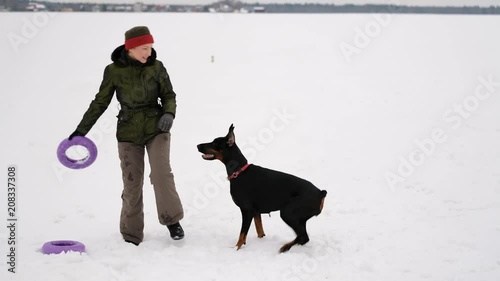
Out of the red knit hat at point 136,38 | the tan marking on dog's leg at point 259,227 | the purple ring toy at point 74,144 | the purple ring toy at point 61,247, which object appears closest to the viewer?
the purple ring toy at point 61,247

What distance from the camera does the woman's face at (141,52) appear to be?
4.66 m

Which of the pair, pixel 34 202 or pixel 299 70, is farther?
pixel 299 70

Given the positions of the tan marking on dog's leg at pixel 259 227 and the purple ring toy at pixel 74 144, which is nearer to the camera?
the purple ring toy at pixel 74 144

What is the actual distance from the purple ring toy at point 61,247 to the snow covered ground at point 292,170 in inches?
4.3

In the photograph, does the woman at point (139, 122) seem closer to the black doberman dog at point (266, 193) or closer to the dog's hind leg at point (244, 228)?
the black doberman dog at point (266, 193)

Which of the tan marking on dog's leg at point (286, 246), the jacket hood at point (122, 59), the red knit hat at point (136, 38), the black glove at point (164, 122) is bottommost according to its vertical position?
the tan marking on dog's leg at point (286, 246)

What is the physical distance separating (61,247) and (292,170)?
4396 millimetres

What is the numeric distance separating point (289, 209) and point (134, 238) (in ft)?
5.02

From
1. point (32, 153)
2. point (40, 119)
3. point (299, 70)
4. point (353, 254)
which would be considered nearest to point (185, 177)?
point (32, 153)

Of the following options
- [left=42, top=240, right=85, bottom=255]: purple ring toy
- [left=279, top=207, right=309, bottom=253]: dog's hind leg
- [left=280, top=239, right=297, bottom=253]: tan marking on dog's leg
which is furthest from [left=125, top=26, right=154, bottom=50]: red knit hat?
[left=280, top=239, right=297, bottom=253]: tan marking on dog's leg

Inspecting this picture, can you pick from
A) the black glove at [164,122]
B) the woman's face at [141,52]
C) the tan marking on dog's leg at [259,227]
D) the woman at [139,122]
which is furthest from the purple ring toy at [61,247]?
the woman's face at [141,52]

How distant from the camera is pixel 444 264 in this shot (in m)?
4.55

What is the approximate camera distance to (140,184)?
4.97 meters

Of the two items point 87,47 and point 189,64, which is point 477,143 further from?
point 87,47
